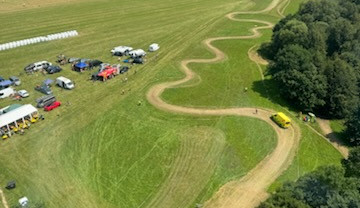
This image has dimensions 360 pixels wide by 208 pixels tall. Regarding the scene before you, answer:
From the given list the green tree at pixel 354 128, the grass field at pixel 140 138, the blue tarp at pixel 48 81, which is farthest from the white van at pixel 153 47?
the green tree at pixel 354 128

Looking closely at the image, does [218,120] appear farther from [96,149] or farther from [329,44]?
[329,44]

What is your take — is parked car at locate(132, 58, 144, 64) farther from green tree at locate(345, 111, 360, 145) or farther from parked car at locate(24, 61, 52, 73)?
green tree at locate(345, 111, 360, 145)

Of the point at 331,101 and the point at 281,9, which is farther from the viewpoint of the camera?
the point at 281,9

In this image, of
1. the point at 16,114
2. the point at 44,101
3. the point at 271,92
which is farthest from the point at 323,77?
the point at 16,114

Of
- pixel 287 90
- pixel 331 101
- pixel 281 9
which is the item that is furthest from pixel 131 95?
pixel 281 9

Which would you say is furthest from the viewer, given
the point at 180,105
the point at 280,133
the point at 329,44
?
the point at 329,44

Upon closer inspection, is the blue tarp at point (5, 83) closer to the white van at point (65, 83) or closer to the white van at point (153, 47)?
the white van at point (65, 83)

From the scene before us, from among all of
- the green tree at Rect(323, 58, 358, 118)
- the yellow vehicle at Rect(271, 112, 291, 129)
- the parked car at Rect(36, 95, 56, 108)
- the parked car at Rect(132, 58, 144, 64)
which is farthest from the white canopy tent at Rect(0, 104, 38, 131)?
the green tree at Rect(323, 58, 358, 118)
